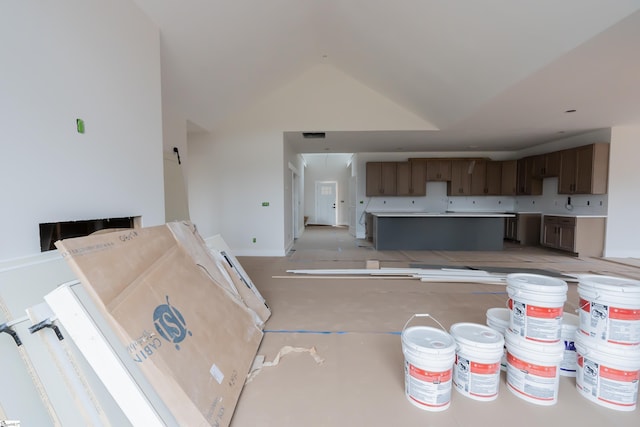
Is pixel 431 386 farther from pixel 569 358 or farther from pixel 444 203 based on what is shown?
pixel 444 203

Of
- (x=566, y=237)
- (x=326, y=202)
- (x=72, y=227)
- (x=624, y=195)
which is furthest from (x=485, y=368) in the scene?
(x=326, y=202)

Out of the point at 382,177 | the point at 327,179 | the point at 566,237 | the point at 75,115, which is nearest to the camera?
the point at 75,115

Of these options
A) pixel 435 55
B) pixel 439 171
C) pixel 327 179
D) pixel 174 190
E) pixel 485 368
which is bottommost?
pixel 485 368

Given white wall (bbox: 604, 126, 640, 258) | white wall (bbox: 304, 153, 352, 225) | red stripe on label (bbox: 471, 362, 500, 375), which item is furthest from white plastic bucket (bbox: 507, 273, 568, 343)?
white wall (bbox: 304, 153, 352, 225)

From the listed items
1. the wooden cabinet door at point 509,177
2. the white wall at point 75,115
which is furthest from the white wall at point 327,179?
the white wall at point 75,115

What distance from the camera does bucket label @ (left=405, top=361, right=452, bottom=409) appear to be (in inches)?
54.7

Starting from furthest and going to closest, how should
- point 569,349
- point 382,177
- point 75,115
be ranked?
1. point 382,177
2. point 75,115
3. point 569,349

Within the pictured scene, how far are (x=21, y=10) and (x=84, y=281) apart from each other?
1.63 m

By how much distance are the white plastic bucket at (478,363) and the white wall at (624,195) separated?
6.19m

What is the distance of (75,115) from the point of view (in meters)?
1.84

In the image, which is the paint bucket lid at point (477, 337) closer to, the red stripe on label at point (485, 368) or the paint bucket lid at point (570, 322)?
the red stripe on label at point (485, 368)

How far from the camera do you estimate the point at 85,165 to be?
6.28 feet

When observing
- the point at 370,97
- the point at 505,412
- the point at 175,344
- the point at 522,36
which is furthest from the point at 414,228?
the point at 175,344

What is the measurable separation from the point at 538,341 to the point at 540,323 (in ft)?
0.32
